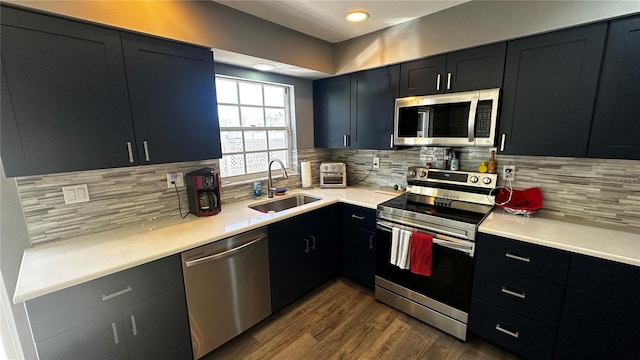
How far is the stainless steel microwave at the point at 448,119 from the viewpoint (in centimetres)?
184

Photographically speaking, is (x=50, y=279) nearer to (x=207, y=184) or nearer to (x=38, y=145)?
(x=38, y=145)

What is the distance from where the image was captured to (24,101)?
4.00 feet

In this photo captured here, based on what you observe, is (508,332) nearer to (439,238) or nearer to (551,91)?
(439,238)

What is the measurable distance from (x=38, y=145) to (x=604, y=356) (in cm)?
314

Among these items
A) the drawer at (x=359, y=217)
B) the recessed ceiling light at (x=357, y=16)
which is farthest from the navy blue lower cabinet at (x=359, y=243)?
the recessed ceiling light at (x=357, y=16)

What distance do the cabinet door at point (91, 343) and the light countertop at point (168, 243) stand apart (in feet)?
0.81

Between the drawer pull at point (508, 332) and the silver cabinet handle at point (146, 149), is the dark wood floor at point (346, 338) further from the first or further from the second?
the silver cabinet handle at point (146, 149)

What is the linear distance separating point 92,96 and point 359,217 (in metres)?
2.01

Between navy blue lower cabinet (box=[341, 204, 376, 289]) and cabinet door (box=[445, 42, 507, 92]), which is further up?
cabinet door (box=[445, 42, 507, 92])

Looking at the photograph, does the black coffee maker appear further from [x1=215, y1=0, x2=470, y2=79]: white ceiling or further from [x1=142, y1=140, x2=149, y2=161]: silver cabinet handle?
[x1=215, y1=0, x2=470, y2=79]: white ceiling

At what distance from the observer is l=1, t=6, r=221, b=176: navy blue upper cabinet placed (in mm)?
1206

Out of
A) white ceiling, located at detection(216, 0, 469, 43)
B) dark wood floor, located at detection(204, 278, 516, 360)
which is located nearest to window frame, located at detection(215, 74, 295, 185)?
white ceiling, located at detection(216, 0, 469, 43)

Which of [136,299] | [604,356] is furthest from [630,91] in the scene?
[136,299]

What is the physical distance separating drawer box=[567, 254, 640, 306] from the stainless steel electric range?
19.6 inches
